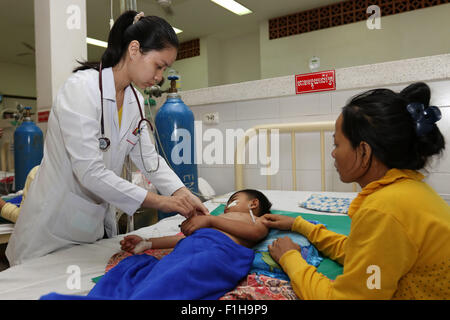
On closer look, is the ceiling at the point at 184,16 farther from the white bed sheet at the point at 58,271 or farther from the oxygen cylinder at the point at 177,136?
the white bed sheet at the point at 58,271

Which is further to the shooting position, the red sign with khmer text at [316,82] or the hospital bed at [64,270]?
the red sign with khmer text at [316,82]

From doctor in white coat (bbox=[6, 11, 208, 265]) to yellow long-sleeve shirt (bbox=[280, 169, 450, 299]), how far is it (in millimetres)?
758

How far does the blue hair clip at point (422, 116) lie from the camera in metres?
0.83

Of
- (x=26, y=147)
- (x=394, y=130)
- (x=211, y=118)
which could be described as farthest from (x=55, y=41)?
(x=394, y=130)

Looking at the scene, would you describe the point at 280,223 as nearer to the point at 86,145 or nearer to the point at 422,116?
the point at 422,116

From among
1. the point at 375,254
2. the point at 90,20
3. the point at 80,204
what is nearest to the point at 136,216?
the point at 80,204

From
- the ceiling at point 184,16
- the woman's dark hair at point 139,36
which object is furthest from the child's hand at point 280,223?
the ceiling at point 184,16

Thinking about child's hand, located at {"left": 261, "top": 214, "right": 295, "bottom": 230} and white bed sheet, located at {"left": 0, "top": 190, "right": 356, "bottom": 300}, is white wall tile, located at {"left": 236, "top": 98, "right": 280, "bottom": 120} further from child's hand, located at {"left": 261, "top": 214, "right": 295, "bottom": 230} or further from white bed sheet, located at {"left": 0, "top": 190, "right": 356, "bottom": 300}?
white bed sheet, located at {"left": 0, "top": 190, "right": 356, "bottom": 300}

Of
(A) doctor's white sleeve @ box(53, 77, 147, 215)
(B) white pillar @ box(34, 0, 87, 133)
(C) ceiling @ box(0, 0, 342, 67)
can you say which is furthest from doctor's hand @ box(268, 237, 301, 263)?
(C) ceiling @ box(0, 0, 342, 67)

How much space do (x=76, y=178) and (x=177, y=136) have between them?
124cm

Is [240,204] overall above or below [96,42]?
below

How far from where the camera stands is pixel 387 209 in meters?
0.76

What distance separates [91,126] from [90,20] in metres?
5.62

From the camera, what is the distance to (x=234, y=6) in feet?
17.7
